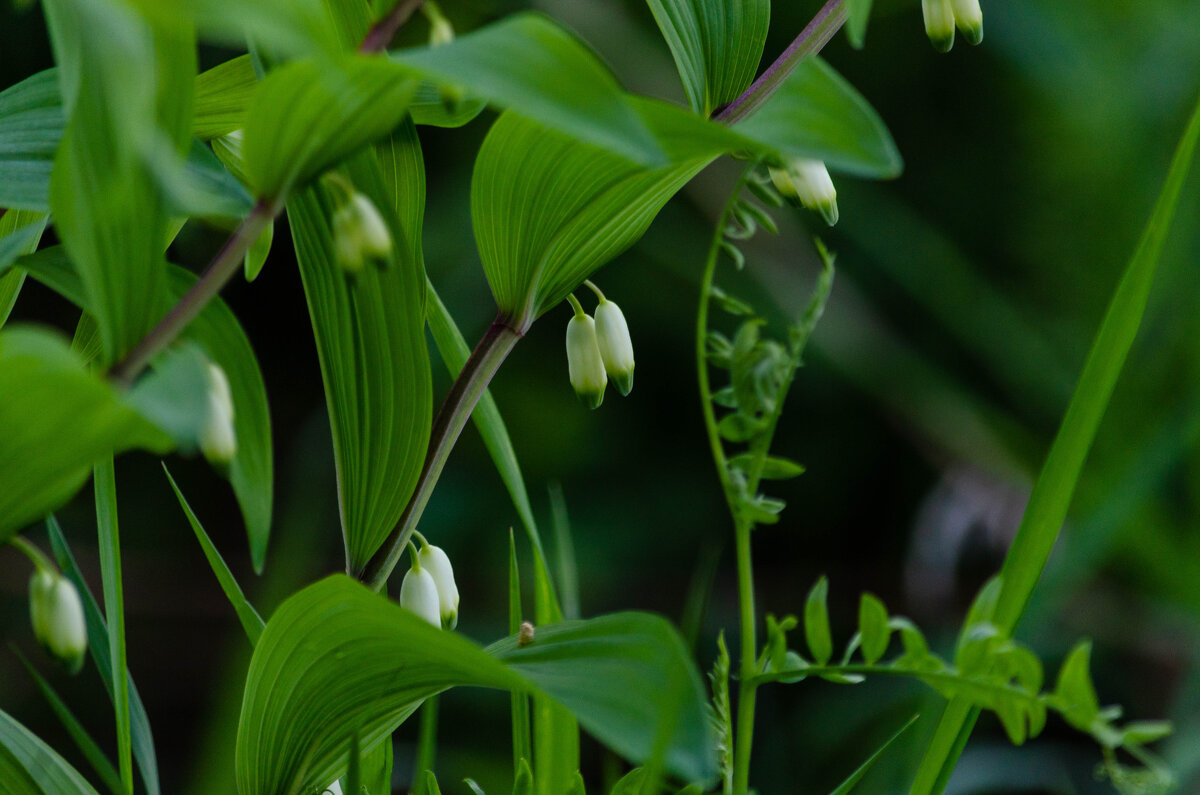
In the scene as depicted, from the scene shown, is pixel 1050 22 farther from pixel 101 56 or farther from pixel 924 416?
pixel 101 56

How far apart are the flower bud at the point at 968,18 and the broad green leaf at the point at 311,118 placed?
0.19 metres

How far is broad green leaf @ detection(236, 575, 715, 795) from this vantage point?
22cm

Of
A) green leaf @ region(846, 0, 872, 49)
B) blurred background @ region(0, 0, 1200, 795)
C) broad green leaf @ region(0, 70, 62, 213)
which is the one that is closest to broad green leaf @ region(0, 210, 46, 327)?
broad green leaf @ region(0, 70, 62, 213)

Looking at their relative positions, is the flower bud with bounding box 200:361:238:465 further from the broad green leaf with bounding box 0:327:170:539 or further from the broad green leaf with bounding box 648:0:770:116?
the broad green leaf with bounding box 648:0:770:116

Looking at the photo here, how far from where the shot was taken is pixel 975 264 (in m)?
1.65

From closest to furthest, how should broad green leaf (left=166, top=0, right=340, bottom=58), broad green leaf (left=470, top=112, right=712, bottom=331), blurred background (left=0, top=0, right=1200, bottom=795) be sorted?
broad green leaf (left=166, top=0, right=340, bottom=58), broad green leaf (left=470, top=112, right=712, bottom=331), blurred background (left=0, top=0, right=1200, bottom=795)

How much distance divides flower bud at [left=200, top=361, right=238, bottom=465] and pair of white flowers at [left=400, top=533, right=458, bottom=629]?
116 millimetres

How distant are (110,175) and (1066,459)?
0.99 ft

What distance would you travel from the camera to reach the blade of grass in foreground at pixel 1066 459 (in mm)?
352

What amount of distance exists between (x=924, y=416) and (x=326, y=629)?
1348mm

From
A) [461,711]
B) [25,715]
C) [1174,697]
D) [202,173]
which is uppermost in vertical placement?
[202,173]

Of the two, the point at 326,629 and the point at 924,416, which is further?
the point at 924,416

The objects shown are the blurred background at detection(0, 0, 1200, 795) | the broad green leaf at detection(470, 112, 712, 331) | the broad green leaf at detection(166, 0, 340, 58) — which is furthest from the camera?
the blurred background at detection(0, 0, 1200, 795)

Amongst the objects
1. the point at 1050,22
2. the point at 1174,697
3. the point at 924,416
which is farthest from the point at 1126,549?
the point at 1050,22
